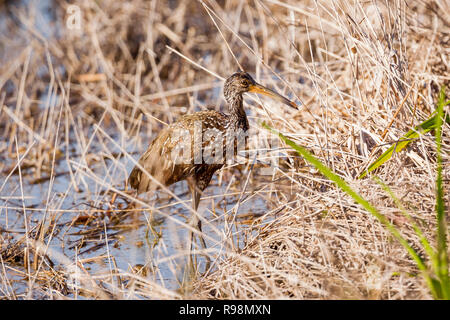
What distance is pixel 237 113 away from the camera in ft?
15.6

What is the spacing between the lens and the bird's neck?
4727 millimetres

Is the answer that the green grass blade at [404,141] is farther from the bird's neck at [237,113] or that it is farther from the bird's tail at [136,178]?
the bird's tail at [136,178]

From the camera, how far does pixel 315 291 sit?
329cm

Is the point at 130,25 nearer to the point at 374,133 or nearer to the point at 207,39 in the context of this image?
the point at 207,39

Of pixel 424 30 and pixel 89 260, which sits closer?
pixel 89 260

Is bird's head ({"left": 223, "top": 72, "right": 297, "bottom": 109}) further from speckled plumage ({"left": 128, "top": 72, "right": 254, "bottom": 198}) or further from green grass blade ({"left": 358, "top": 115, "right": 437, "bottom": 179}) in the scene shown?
green grass blade ({"left": 358, "top": 115, "right": 437, "bottom": 179})

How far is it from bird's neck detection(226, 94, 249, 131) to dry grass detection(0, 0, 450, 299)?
200 millimetres

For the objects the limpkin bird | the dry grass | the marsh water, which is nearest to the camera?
the dry grass

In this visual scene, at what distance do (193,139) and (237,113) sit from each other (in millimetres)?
377

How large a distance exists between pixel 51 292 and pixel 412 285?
6.61 feet

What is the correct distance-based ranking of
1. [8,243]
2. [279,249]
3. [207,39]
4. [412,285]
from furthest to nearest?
1. [207,39]
2. [8,243]
3. [279,249]
4. [412,285]

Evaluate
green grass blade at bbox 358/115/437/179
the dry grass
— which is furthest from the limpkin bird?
green grass blade at bbox 358/115/437/179

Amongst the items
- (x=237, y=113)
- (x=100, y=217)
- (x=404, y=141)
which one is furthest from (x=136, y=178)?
(x=404, y=141)

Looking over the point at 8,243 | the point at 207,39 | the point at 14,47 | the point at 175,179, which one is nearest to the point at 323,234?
the point at 175,179
